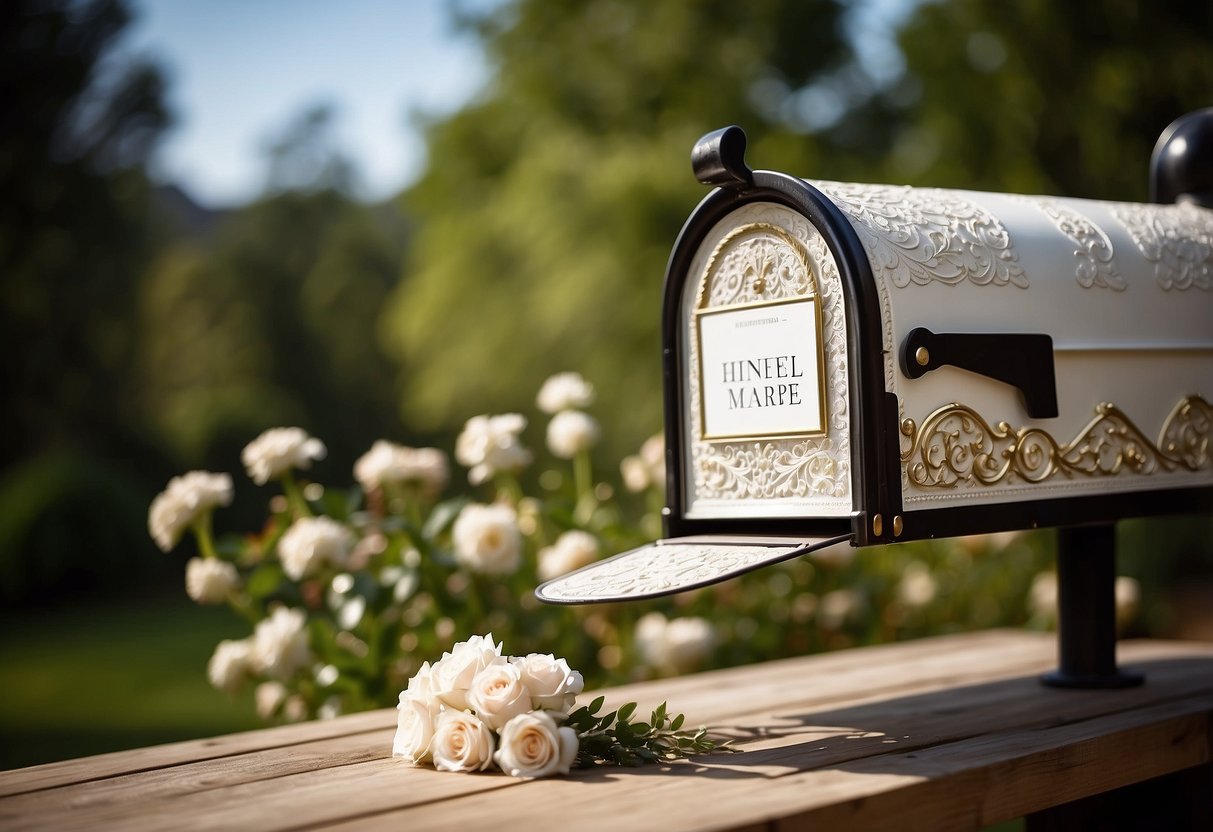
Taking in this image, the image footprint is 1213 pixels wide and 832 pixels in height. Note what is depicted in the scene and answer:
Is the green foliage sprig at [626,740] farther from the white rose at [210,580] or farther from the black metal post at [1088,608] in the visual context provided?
the white rose at [210,580]

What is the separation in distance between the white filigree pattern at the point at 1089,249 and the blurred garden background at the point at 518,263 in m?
1.56

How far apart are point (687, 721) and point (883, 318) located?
0.73 m

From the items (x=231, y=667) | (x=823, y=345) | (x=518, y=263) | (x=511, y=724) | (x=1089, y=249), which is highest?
(x=518, y=263)

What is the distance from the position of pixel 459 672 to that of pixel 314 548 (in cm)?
101

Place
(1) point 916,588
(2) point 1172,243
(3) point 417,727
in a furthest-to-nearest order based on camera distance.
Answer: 1. (1) point 916,588
2. (2) point 1172,243
3. (3) point 417,727

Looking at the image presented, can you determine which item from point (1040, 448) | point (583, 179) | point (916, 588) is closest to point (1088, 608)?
point (1040, 448)

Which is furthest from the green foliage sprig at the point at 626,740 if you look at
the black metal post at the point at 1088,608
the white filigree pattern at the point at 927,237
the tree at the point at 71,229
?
the tree at the point at 71,229

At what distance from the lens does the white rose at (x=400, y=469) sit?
106 inches

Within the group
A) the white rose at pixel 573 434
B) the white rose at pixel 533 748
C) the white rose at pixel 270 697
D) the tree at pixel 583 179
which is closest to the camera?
the white rose at pixel 533 748

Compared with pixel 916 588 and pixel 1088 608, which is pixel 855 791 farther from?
pixel 916 588

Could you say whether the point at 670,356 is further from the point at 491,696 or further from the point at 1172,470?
A: the point at 1172,470

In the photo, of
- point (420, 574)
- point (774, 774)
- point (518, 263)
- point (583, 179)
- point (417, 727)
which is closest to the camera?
point (774, 774)

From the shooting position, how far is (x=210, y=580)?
8.16 ft

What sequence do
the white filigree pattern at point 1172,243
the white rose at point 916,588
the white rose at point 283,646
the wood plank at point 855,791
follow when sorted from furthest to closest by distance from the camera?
1. the white rose at point 916,588
2. the white rose at point 283,646
3. the white filigree pattern at point 1172,243
4. the wood plank at point 855,791
